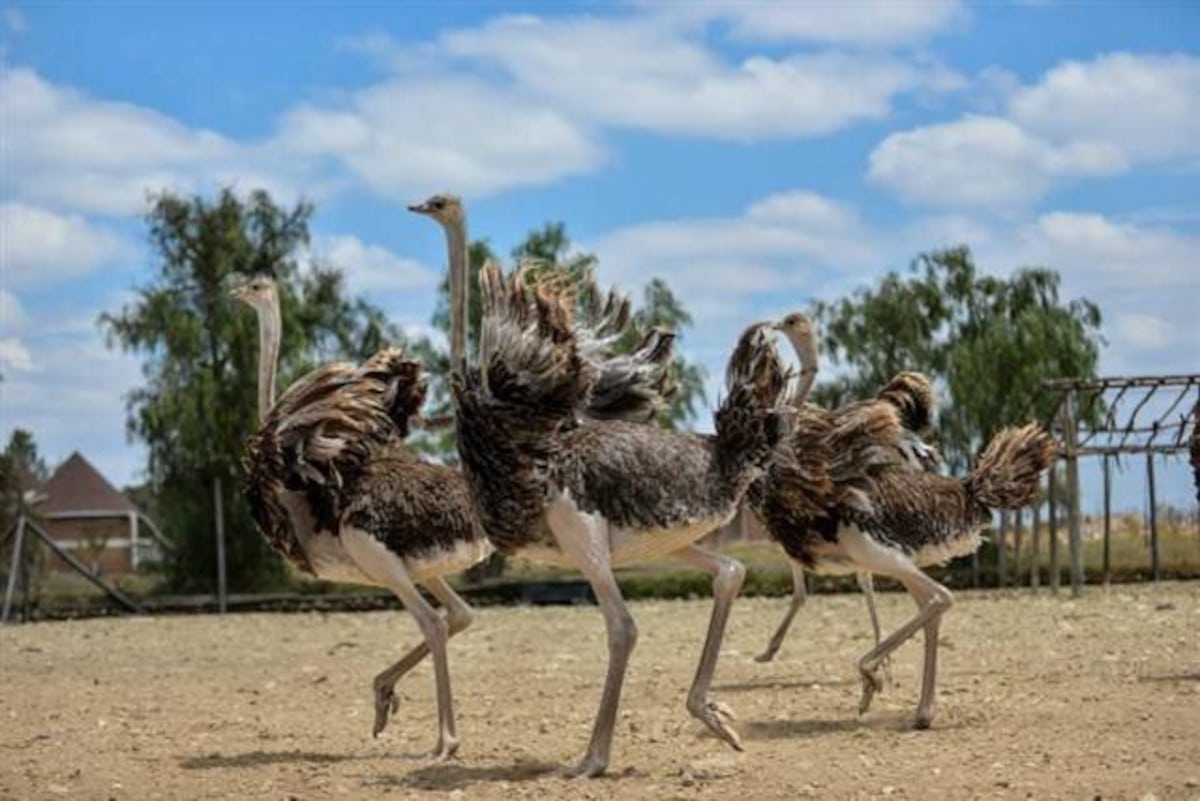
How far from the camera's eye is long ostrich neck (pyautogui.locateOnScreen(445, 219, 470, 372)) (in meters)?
7.89

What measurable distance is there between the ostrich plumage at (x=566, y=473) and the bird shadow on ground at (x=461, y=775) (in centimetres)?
35

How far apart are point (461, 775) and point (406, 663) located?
1.26 meters

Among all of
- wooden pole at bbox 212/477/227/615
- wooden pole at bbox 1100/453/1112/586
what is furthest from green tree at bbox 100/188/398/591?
wooden pole at bbox 1100/453/1112/586

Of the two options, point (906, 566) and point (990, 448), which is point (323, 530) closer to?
point (906, 566)

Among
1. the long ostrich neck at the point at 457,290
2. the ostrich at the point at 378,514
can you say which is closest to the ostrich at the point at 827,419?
the ostrich at the point at 378,514

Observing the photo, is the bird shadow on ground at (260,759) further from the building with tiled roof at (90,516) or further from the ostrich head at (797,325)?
the building with tiled roof at (90,516)

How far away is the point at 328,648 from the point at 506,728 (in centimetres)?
696

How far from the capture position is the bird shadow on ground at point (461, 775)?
24.2ft

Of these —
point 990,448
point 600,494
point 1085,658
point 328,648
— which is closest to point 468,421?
point 600,494

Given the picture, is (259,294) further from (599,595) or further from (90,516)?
(90,516)

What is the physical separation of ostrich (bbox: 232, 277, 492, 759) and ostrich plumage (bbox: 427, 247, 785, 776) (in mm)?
1181

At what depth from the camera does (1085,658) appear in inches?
459

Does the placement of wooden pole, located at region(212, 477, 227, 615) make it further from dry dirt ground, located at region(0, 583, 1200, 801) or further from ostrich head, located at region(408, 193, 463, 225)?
ostrich head, located at region(408, 193, 463, 225)

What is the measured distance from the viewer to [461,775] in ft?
25.1
